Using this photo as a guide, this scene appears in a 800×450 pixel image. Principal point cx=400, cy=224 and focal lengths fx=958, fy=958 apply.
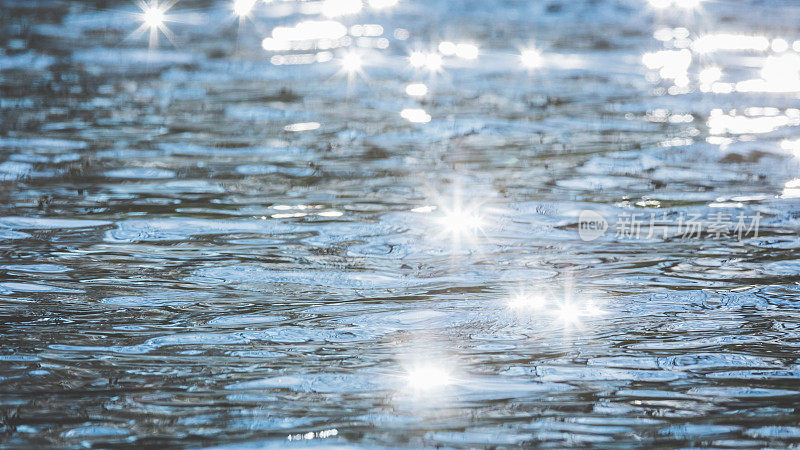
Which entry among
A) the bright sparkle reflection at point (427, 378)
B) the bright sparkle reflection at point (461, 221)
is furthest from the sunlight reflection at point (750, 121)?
the bright sparkle reflection at point (427, 378)

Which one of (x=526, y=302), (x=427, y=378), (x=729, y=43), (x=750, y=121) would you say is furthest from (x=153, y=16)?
(x=427, y=378)

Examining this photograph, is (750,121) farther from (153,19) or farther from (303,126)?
(153,19)

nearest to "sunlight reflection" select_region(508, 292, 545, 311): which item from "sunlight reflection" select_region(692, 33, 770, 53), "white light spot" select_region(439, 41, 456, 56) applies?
"white light spot" select_region(439, 41, 456, 56)

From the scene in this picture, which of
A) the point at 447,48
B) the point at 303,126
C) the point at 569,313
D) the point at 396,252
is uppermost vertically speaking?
the point at 447,48

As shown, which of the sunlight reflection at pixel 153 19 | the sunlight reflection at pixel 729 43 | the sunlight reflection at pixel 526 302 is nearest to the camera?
the sunlight reflection at pixel 526 302

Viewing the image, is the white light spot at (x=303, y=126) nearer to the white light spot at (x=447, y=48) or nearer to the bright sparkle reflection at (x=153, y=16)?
the white light spot at (x=447, y=48)

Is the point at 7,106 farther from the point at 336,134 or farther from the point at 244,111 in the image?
the point at 336,134

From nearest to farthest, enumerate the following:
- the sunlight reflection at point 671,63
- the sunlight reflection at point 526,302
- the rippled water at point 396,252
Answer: the rippled water at point 396,252 → the sunlight reflection at point 526,302 → the sunlight reflection at point 671,63

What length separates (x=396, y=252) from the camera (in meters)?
3.75

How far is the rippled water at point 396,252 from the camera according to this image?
7.88ft

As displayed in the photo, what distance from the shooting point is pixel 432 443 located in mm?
2195

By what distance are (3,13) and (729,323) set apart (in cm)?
937

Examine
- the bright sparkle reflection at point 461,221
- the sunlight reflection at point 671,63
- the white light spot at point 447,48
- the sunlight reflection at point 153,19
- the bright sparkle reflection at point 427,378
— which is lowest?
the bright sparkle reflection at point 427,378

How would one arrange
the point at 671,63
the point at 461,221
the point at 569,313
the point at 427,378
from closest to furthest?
the point at 427,378, the point at 569,313, the point at 461,221, the point at 671,63
